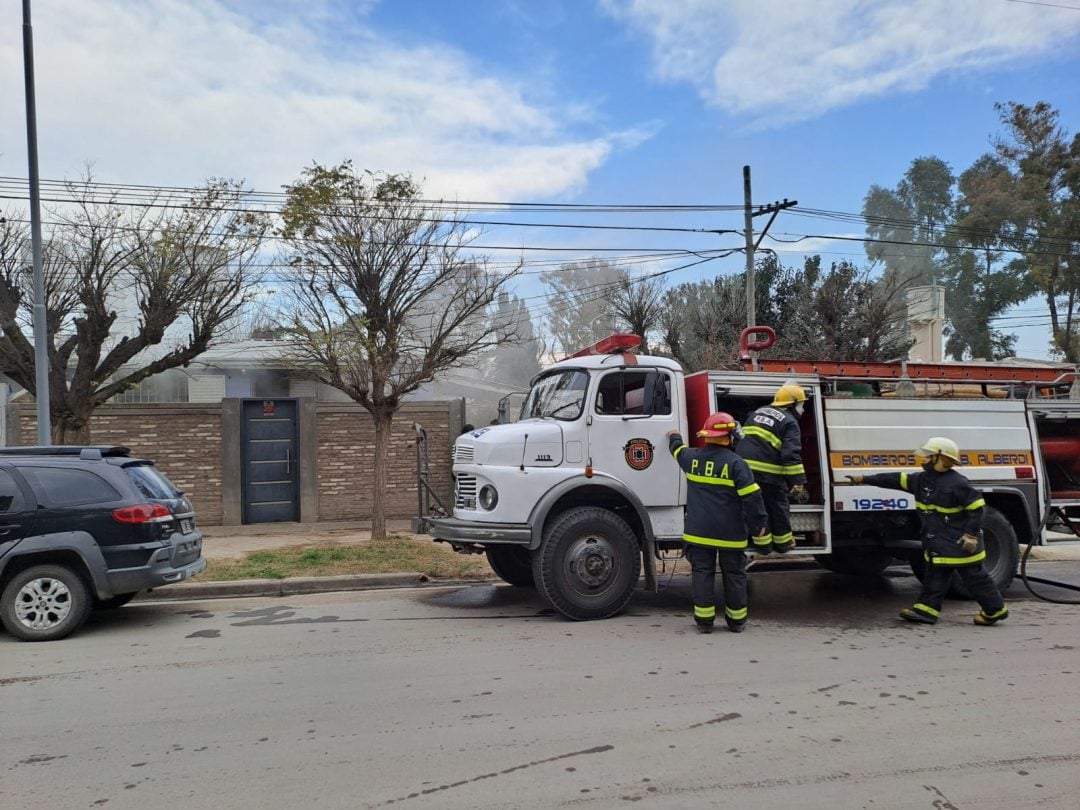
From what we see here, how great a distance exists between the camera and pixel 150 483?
6992 millimetres

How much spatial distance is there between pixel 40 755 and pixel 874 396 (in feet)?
24.6

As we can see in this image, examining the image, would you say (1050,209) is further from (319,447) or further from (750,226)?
(319,447)

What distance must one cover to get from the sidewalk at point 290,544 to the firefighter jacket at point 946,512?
456 centimetres

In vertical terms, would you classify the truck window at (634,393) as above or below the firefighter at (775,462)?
above

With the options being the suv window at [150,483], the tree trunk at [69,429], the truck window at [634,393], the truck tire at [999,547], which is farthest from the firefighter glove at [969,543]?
the tree trunk at [69,429]

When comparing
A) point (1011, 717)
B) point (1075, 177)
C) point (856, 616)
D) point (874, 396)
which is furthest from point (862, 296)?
point (1075, 177)

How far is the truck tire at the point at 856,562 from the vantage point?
907 cm

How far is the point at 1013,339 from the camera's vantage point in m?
35.7

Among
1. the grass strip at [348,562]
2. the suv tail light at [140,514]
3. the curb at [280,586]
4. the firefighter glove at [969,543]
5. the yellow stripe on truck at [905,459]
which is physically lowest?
the curb at [280,586]

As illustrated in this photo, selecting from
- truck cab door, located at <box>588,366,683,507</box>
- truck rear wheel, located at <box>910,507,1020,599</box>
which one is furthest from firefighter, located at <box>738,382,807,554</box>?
truck rear wheel, located at <box>910,507,1020,599</box>

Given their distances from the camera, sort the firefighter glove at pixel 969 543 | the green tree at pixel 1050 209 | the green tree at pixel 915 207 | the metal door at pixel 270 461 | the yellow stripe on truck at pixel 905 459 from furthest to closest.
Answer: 1. the green tree at pixel 915 207
2. the green tree at pixel 1050 209
3. the metal door at pixel 270 461
4. the yellow stripe on truck at pixel 905 459
5. the firefighter glove at pixel 969 543

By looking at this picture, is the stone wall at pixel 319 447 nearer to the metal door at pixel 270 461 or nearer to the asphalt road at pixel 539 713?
the metal door at pixel 270 461

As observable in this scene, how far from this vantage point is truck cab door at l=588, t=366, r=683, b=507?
7098mm

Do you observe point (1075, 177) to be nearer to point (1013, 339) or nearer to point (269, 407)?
point (1013, 339)
